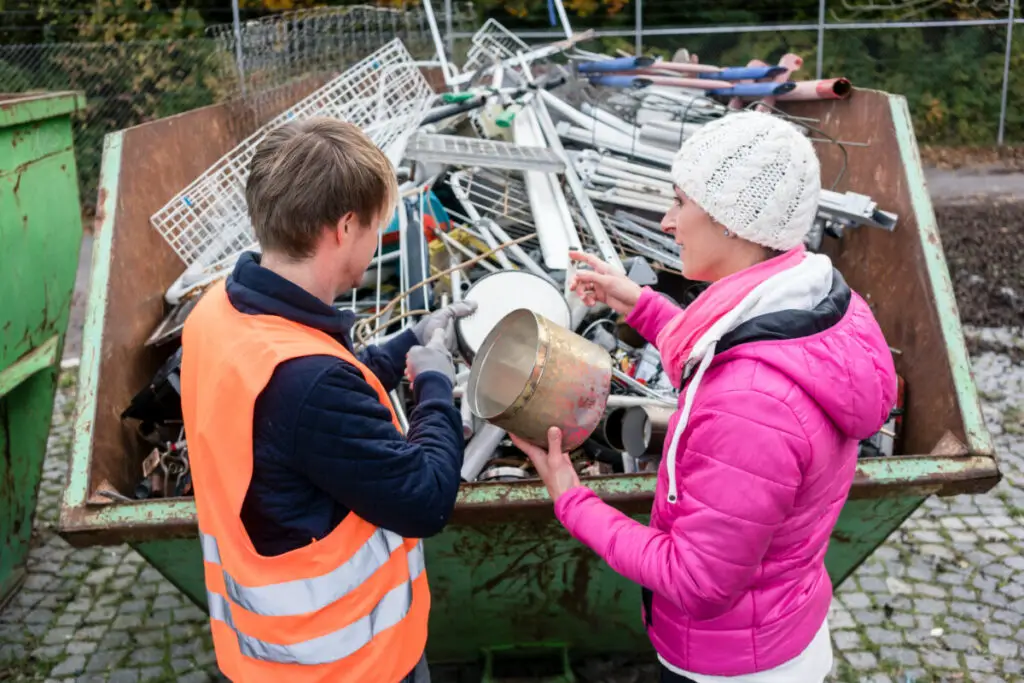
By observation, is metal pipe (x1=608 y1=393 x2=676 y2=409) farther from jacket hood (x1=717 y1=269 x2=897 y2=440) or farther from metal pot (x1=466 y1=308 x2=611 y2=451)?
jacket hood (x1=717 y1=269 x2=897 y2=440)

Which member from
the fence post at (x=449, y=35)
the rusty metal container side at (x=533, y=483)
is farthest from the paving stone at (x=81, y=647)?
the fence post at (x=449, y=35)

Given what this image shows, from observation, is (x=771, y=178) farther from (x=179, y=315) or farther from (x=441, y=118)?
(x=441, y=118)

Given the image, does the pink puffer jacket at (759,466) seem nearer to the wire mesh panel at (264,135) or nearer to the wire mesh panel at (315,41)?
the wire mesh panel at (264,135)

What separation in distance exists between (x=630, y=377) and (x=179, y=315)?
4.49ft

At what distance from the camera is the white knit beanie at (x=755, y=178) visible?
1.38m

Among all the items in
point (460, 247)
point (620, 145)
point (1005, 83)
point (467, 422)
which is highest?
point (620, 145)

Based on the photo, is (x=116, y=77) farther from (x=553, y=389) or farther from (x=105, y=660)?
(x=553, y=389)

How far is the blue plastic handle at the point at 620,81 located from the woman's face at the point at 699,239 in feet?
9.10

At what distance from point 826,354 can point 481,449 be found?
106 centimetres

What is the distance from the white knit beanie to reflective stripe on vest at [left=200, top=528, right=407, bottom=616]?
2.59 ft

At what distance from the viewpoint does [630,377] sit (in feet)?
8.37

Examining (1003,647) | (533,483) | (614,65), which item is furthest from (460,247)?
(1003,647)

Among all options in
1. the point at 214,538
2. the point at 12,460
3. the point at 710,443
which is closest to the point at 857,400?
the point at 710,443

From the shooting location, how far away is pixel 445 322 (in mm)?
2090
